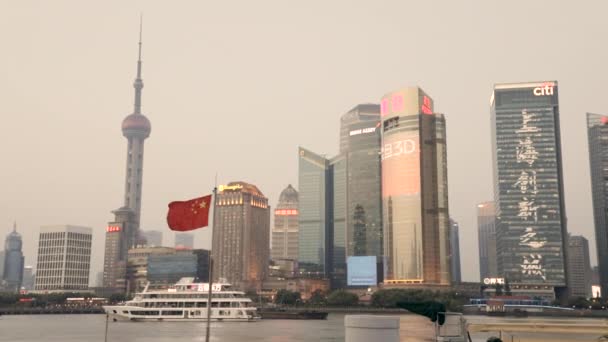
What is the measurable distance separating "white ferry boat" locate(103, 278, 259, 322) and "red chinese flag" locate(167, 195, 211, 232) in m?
131

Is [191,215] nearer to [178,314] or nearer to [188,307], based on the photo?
[188,307]

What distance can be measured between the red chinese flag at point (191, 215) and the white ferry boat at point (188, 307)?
13118 centimetres

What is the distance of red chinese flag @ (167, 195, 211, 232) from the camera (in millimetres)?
35625

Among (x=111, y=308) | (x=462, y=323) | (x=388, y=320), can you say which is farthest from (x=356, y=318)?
(x=111, y=308)

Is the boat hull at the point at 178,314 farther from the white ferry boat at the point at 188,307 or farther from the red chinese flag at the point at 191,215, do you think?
the red chinese flag at the point at 191,215

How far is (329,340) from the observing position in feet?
351

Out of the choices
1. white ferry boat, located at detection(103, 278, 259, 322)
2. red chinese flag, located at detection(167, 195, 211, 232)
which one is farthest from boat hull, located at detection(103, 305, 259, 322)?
red chinese flag, located at detection(167, 195, 211, 232)

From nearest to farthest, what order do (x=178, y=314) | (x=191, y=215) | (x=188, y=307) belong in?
(x=191, y=215) → (x=178, y=314) → (x=188, y=307)

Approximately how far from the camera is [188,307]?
543 feet

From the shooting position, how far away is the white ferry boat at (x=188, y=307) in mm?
164625

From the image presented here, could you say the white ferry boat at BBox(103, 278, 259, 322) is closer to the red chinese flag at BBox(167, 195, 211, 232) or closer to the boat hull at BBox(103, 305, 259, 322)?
the boat hull at BBox(103, 305, 259, 322)

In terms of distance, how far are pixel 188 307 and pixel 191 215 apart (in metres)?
136

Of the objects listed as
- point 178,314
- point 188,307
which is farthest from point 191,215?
point 178,314

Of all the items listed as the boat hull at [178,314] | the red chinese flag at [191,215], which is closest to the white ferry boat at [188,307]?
the boat hull at [178,314]
